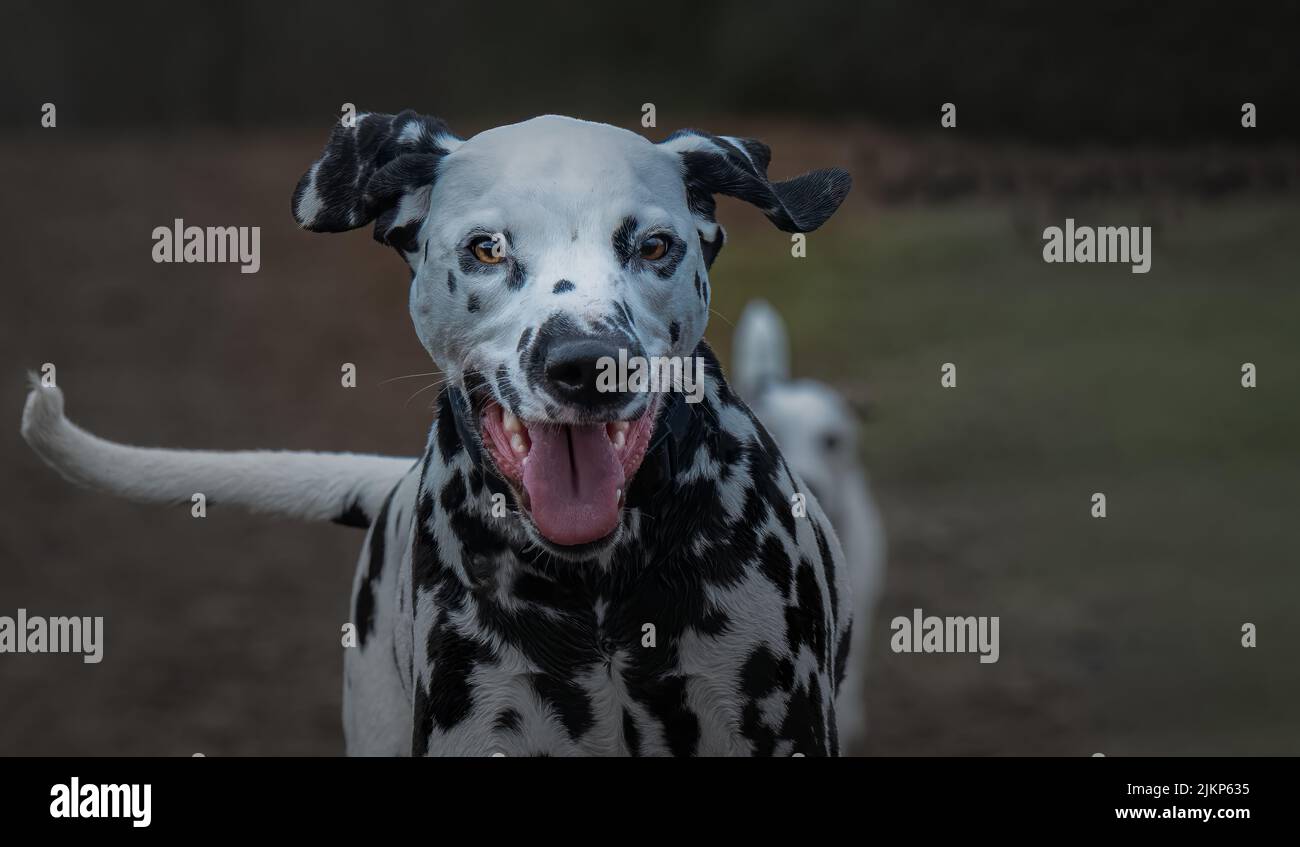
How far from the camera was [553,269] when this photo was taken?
3.54 meters

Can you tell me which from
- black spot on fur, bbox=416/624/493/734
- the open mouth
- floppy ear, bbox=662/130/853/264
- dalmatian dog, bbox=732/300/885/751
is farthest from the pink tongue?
dalmatian dog, bbox=732/300/885/751

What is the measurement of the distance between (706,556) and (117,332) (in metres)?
15.1

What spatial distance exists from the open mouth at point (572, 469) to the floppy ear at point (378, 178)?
64 cm

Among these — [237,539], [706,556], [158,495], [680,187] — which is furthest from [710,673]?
[237,539]

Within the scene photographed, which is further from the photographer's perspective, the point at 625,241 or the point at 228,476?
the point at 228,476

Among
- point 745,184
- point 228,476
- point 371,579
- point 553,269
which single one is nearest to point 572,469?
point 553,269

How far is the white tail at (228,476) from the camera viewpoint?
4.77 m

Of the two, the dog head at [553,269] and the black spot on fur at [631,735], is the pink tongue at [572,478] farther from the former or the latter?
the black spot on fur at [631,735]

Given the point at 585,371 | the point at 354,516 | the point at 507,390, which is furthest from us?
the point at 354,516

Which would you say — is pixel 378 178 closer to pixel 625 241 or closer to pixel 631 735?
pixel 625 241

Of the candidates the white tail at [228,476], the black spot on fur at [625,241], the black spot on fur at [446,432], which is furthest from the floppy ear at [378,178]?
the white tail at [228,476]

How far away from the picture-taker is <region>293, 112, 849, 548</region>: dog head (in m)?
3.45

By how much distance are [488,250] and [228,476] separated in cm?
166

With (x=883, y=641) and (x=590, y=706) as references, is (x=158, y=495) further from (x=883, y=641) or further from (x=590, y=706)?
(x=883, y=641)
